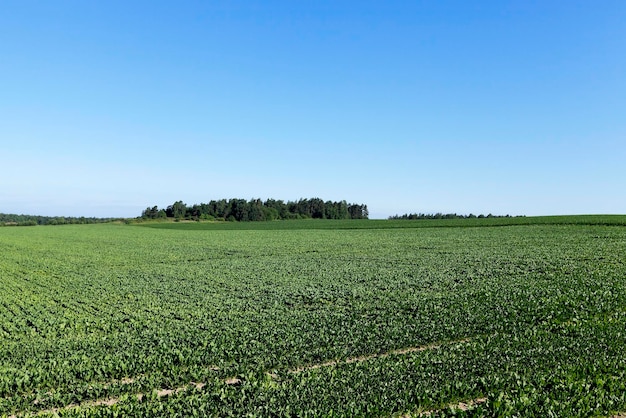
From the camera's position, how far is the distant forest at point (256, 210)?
148 metres

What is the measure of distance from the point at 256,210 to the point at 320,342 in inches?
5397

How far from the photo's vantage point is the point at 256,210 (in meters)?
148

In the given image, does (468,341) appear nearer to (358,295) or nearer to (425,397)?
(425,397)

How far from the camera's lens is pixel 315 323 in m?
14.7

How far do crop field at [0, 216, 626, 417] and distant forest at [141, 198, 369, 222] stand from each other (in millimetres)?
111841

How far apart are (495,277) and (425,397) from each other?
16.1 m

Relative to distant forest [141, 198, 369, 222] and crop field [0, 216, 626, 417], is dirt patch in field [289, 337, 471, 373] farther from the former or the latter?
distant forest [141, 198, 369, 222]

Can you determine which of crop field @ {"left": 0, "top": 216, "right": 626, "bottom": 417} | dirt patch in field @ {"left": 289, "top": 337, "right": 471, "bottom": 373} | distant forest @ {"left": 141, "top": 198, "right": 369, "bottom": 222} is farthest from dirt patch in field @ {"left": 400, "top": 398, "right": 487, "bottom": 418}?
distant forest @ {"left": 141, "top": 198, "right": 369, "bottom": 222}

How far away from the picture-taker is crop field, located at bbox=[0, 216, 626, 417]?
8930mm

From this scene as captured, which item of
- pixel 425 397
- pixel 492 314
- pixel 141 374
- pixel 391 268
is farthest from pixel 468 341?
pixel 391 268

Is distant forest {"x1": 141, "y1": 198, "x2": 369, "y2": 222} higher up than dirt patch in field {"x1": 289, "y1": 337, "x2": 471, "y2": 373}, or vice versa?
distant forest {"x1": 141, "y1": 198, "x2": 369, "y2": 222}

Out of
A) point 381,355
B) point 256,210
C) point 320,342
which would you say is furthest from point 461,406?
point 256,210

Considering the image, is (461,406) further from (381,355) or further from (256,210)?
(256,210)

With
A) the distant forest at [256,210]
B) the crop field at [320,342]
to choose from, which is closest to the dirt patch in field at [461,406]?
the crop field at [320,342]
